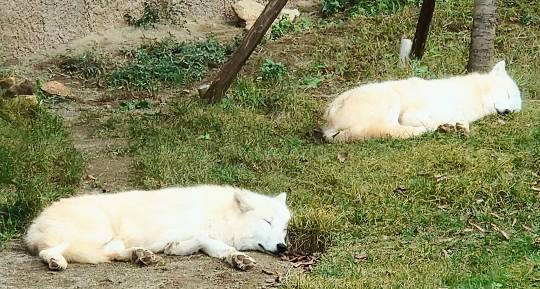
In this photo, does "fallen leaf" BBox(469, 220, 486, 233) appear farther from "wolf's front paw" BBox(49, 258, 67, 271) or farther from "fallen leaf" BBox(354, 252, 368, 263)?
"wolf's front paw" BBox(49, 258, 67, 271)

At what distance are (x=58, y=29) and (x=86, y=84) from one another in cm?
124

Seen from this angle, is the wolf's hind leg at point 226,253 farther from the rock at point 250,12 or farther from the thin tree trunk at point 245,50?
the rock at point 250,12

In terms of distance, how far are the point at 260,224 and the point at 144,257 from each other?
2.75 feet

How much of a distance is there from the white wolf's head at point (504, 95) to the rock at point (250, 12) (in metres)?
5.17

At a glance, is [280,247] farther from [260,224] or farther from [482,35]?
[482,35]

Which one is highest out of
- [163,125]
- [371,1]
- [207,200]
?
[207,200]

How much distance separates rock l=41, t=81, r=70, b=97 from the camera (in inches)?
409

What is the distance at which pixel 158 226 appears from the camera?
5676 mm

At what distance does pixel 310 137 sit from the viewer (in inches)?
332

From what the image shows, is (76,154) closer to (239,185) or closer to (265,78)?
(239,185)

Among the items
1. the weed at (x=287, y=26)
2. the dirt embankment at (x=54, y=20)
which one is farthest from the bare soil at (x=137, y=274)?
the weed at (x=287, y=26)

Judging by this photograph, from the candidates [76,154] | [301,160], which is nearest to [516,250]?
[301,160]

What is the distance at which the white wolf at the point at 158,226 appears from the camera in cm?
536

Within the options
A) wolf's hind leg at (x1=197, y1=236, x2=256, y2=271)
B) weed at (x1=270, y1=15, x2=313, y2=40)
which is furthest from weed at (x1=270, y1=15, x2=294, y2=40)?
wolf's hind leg at (x1=197, y1=236, x2=256, y2=271)
